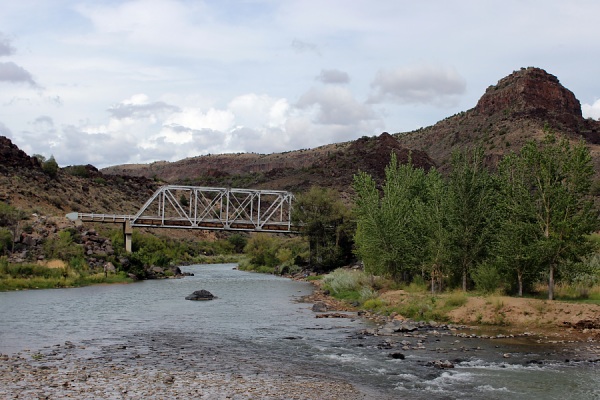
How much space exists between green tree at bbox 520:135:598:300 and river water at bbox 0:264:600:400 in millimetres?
6655

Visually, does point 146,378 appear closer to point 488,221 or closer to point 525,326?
point 525,326

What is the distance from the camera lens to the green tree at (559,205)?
30.7 metres

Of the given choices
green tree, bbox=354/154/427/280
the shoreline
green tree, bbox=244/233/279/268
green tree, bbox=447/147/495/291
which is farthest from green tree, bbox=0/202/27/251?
green tree, bbox=447/147/495/291

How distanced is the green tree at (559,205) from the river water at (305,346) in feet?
21.8

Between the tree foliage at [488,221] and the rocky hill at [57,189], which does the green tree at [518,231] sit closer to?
the tree foliage at [488,221]

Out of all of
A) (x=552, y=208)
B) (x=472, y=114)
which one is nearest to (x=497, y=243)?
(x=552, y=208)

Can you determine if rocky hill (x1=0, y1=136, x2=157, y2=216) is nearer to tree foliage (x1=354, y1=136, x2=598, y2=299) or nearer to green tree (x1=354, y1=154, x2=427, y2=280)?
green tree (x1=354, y1=154, x2=427, y2=280)

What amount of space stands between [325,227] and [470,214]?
39773 millimetres

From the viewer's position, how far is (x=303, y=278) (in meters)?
71.4

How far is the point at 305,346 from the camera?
25.6m

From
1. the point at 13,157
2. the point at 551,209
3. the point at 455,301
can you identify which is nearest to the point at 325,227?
the point at 455,301

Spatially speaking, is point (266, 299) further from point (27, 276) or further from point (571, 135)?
point (571, 135)

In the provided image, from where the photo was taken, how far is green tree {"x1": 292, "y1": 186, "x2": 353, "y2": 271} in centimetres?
7394

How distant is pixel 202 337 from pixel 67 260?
3524 centimetres
